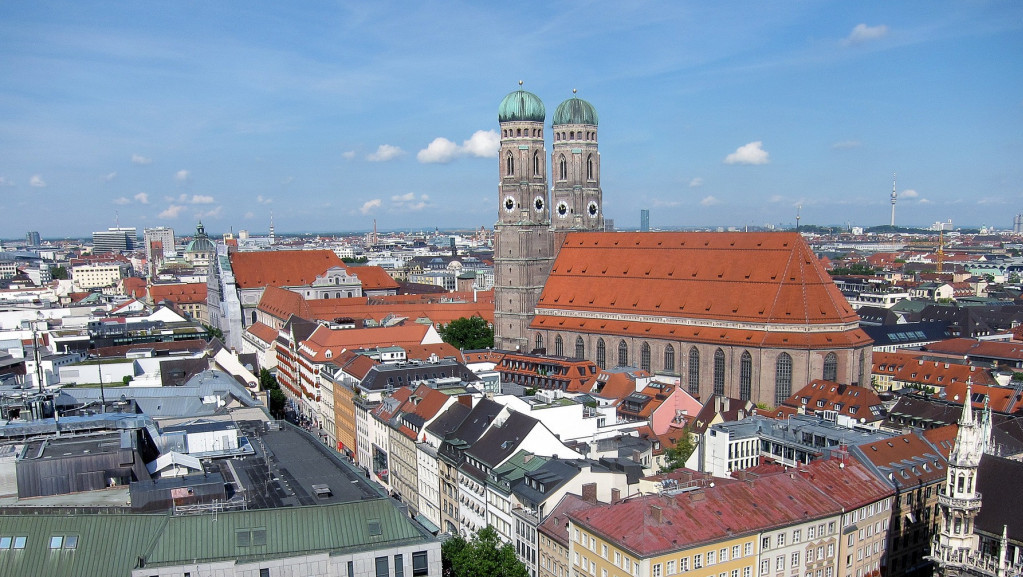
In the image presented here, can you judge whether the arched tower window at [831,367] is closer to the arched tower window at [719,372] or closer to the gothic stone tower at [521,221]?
the arched tower window at [719,372]

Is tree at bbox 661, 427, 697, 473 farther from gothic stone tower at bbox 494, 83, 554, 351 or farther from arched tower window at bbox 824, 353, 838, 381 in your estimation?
gothic stone tower at bbox 494, 83, 554, 351

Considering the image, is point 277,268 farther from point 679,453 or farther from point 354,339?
point 679,453

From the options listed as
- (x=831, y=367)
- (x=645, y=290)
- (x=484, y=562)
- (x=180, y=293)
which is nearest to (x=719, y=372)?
(x=831, y=367)

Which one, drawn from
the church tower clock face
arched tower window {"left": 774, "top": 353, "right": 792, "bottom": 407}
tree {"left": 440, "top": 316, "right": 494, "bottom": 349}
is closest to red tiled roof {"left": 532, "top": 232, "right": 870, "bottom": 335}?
arched tower window {"left": 774, "top": 353, "right": 792, "bottom": 407}

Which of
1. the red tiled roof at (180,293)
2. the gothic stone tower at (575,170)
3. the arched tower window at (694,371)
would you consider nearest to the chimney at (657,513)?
the arched tower window at (694,371)

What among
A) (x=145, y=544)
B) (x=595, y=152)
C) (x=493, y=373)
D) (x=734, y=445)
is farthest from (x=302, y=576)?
(x=595, y=152)

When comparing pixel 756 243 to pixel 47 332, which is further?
pixel 47 332

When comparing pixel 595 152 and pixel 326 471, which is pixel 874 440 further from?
pixel 595 152
